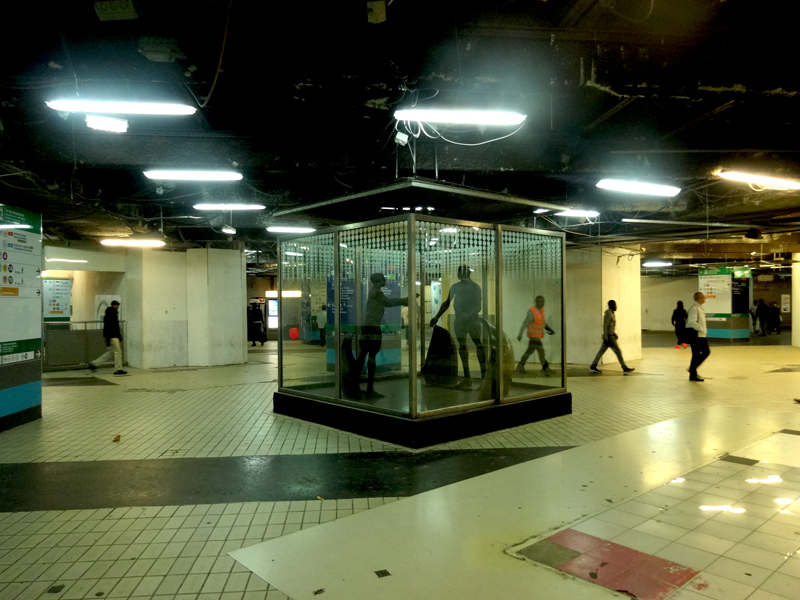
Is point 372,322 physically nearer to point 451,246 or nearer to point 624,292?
point 451,246

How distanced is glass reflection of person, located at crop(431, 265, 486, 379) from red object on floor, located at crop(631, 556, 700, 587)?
4.42m

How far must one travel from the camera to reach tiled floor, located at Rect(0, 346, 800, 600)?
301 cm

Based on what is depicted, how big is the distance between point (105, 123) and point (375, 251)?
3.77 meters

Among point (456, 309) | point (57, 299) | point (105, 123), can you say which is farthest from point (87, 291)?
point (456, 309)

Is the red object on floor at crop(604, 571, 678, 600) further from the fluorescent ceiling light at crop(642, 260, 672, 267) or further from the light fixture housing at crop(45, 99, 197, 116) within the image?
the fluorescent ceiling light at crop(642, 260, 672, 267)

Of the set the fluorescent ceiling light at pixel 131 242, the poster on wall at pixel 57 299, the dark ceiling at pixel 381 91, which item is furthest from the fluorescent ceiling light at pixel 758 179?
the poster on wall at pixel 57 299

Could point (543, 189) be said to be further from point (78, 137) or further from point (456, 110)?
point (78, 137)

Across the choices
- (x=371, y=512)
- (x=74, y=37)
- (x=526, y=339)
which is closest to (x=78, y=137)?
(x=74, y=37)

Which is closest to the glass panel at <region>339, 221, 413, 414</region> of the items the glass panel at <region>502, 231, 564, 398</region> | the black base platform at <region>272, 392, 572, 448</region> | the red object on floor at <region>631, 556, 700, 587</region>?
the black base platform at <region>272, 392, 572, 448</region>

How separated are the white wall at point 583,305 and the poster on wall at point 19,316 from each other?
11.9 metres

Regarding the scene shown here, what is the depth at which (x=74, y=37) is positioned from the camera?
4.53 metres

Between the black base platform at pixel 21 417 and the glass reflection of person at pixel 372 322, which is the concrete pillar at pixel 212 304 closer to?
the black base platform at pixel 21 417

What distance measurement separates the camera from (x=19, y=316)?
6.91 m

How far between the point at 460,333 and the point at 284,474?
12.8 feet
